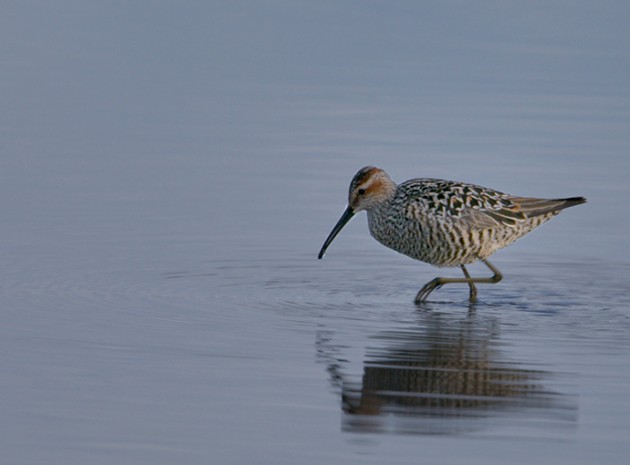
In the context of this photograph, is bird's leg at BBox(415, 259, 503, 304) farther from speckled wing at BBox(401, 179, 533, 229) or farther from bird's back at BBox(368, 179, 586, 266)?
speckled wing at BBox(401, 179, 533, 229)

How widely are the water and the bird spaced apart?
1.06 ft

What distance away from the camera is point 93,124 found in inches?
725

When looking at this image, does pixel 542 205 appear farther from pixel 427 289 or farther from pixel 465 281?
pixel 427 289

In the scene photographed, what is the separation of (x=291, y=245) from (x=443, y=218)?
66.3 inches

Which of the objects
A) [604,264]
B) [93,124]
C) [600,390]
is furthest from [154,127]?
[600,390]

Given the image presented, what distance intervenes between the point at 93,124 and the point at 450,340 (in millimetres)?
7872

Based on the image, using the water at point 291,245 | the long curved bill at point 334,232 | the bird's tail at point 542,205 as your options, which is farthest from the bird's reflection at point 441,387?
the bird's tail at point 542,205

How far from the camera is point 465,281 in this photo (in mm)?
13445

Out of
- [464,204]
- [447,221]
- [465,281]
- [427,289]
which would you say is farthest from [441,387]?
[464,204]

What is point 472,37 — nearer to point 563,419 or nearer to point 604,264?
point 604,264

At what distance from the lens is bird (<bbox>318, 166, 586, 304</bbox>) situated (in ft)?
44.2

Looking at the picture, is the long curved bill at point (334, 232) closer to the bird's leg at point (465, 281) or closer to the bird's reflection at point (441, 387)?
the bird's leg at point (465, 281)

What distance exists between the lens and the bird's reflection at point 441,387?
9.38 m

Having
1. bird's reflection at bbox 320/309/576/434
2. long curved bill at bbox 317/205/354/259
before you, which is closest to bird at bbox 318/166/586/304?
long curved bill at bbox 317/205/354/259
